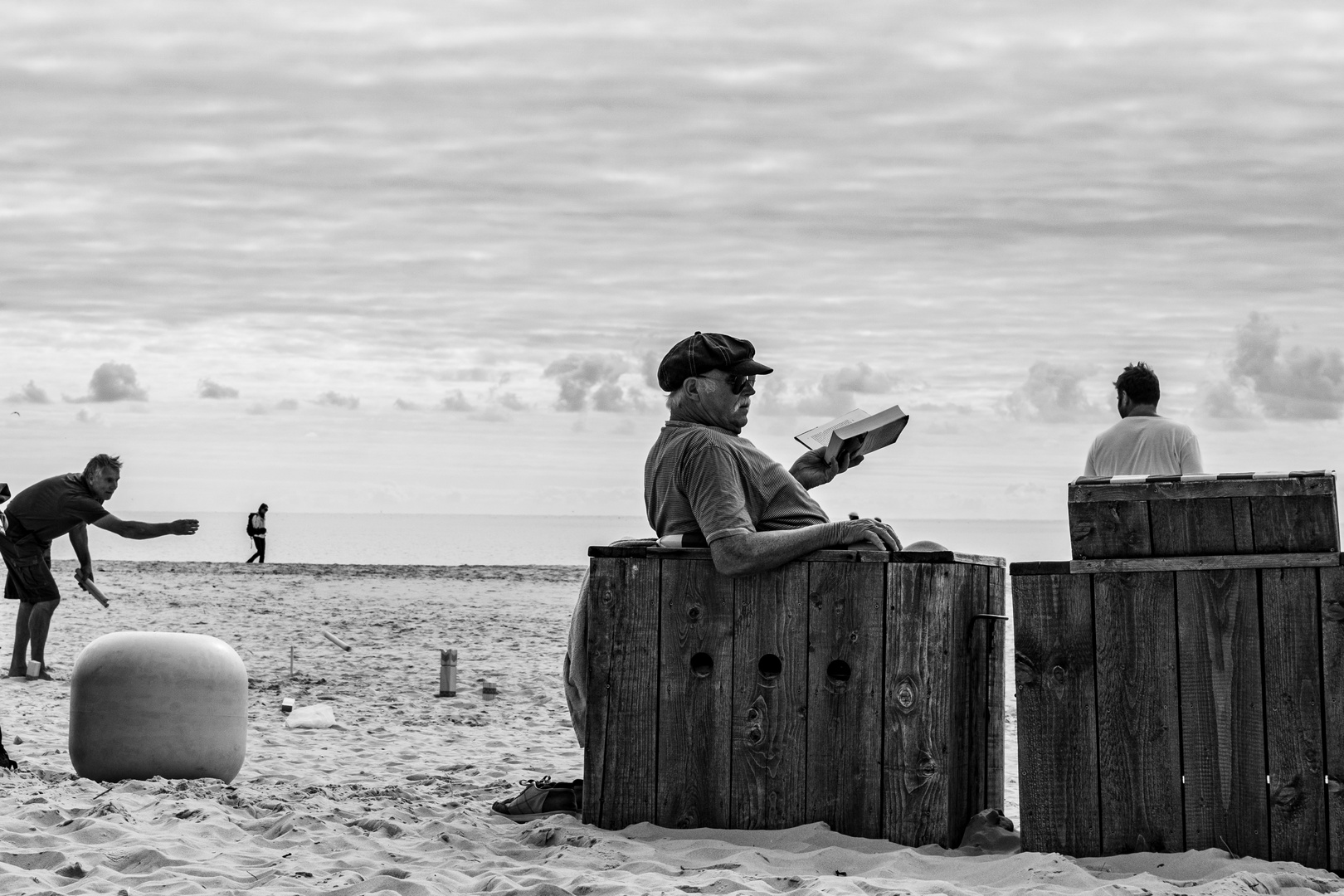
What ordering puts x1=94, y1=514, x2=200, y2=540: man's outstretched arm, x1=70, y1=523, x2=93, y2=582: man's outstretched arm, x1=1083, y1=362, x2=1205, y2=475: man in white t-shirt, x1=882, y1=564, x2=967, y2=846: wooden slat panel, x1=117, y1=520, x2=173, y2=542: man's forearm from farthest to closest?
x1=70, y1=523, x2=93, y2=582: man's outstretched arm < x1=117, y1=520, x2=173, y2=542: man's forearm < x1=94, y1=514, x2=200, y2=540: man's outstretched arm < x1=1083, y1=362, x2=1205, y2=475: man in white t-shirt < x1=882, y1=564, x2=967, y2=846: wooden slat panel

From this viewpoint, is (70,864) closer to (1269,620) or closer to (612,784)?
(612,784)

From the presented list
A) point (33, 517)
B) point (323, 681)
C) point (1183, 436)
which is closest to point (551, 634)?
point (323, 681)

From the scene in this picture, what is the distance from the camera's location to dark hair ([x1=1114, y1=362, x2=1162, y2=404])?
7105mm

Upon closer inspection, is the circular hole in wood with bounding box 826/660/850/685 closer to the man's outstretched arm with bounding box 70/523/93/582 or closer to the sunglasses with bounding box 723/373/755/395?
the sunglasses with bounding box 723/373/755/395

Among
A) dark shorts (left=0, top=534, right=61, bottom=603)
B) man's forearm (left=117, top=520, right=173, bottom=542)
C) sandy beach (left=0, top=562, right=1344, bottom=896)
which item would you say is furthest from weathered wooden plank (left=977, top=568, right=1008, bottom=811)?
dark shorts (left=0, top=534, right=61, bottom=603)

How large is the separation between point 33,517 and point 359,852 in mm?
6415

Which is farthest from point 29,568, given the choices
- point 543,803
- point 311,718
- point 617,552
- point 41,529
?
point 617,552

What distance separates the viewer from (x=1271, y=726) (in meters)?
4.36

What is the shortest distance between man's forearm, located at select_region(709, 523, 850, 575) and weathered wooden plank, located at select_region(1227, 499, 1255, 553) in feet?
4.26

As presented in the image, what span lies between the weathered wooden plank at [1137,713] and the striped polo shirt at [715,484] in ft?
3.87

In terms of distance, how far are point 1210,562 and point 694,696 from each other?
6.17 ft

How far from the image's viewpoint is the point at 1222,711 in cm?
441

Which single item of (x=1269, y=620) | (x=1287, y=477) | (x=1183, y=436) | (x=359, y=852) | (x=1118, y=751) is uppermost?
(x=1183, y=436)

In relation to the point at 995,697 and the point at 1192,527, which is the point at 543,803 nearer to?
the point at 995,697
